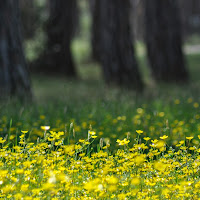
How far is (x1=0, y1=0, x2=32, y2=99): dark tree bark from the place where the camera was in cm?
716

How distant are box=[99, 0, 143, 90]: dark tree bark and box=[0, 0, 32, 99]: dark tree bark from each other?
10.8 ft

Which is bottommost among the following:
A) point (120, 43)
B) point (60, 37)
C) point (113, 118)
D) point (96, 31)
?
point (96, 31)

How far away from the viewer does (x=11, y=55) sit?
23.8 ft

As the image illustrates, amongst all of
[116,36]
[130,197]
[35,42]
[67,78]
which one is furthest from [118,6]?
[130,197]

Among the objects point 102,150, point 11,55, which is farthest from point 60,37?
point 102,150

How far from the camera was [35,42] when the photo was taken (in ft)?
51.2

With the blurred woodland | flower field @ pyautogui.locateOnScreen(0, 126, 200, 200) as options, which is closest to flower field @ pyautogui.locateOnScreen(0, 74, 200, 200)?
flower field @ pyautogui.locateOnScreen(0, 126, 200, 200)

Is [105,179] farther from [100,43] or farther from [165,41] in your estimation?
[165,41]

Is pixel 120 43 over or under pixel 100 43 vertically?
over

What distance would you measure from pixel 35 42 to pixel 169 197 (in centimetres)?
1342

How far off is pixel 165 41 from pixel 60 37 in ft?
14.7

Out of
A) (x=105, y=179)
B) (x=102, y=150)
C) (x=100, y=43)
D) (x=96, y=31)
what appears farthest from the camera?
(x=96, y=31)

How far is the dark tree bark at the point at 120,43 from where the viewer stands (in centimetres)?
1005

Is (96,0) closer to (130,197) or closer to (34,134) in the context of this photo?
(34,134)
